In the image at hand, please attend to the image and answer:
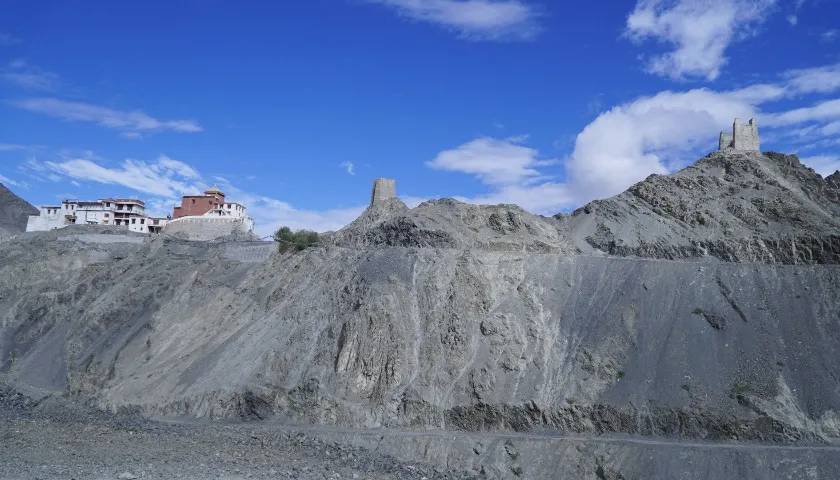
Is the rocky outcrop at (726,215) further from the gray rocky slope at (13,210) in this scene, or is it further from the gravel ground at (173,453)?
the gray rocky slope at (13,210)

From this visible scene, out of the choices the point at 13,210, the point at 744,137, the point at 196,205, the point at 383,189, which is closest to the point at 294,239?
the point at 383,189

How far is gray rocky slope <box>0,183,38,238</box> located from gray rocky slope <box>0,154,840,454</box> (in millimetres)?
40295

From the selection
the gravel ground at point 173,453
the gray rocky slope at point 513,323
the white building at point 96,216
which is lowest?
the gravel ground at point 173,453

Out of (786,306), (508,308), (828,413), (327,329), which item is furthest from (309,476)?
(786,306)

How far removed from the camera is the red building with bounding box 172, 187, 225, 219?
76500 millimetres

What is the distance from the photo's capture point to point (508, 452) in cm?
3061

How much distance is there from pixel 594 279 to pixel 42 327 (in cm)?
3712

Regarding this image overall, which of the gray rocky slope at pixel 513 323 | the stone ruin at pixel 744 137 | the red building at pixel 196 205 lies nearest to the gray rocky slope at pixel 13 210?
the red building at pixel 196 205

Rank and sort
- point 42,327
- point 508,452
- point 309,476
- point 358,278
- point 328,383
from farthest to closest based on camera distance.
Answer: point 42,327
point 358,278
point 328,383
point 508,452
point 309,476

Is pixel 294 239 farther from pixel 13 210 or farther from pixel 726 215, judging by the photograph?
pixel 13 210

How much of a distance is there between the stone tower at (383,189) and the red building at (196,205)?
29.6 m

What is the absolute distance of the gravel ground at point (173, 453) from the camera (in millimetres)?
27359

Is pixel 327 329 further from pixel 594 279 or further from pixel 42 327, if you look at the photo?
pixel 42 327

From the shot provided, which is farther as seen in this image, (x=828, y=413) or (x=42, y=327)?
(x=42, y=327)
